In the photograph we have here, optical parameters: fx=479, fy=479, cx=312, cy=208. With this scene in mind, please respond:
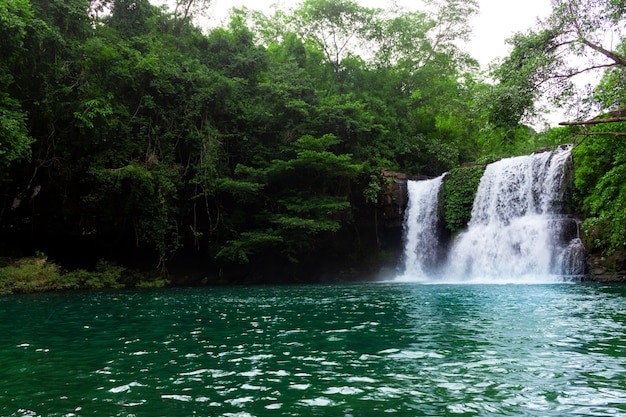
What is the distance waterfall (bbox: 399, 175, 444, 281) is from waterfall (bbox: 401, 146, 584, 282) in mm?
52

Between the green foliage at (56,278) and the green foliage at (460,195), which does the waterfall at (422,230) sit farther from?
the green foliage at (56,278)

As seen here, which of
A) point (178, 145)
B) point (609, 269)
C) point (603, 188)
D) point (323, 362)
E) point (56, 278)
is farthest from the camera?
point (178, 145)

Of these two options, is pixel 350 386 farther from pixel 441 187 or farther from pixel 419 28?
pixel 419 28

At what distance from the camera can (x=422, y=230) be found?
25.2 m

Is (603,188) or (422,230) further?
(422,230)

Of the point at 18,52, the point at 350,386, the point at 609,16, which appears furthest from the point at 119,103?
the point at 350,386

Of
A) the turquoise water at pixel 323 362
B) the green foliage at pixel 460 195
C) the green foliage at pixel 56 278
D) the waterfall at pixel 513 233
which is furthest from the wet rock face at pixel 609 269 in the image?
the green foliage at pixel 56 278

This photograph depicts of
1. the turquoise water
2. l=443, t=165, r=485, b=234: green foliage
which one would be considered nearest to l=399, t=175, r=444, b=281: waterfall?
l=443, t=165, r=485, b=234: green foliage

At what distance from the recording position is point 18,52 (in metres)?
16.5

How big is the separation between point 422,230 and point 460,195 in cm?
266

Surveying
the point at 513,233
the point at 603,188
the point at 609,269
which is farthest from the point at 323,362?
the point at 513,233

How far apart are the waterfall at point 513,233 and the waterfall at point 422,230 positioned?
0.17ft

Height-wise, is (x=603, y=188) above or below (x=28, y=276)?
above

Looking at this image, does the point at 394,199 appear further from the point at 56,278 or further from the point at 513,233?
the point at 56,278
